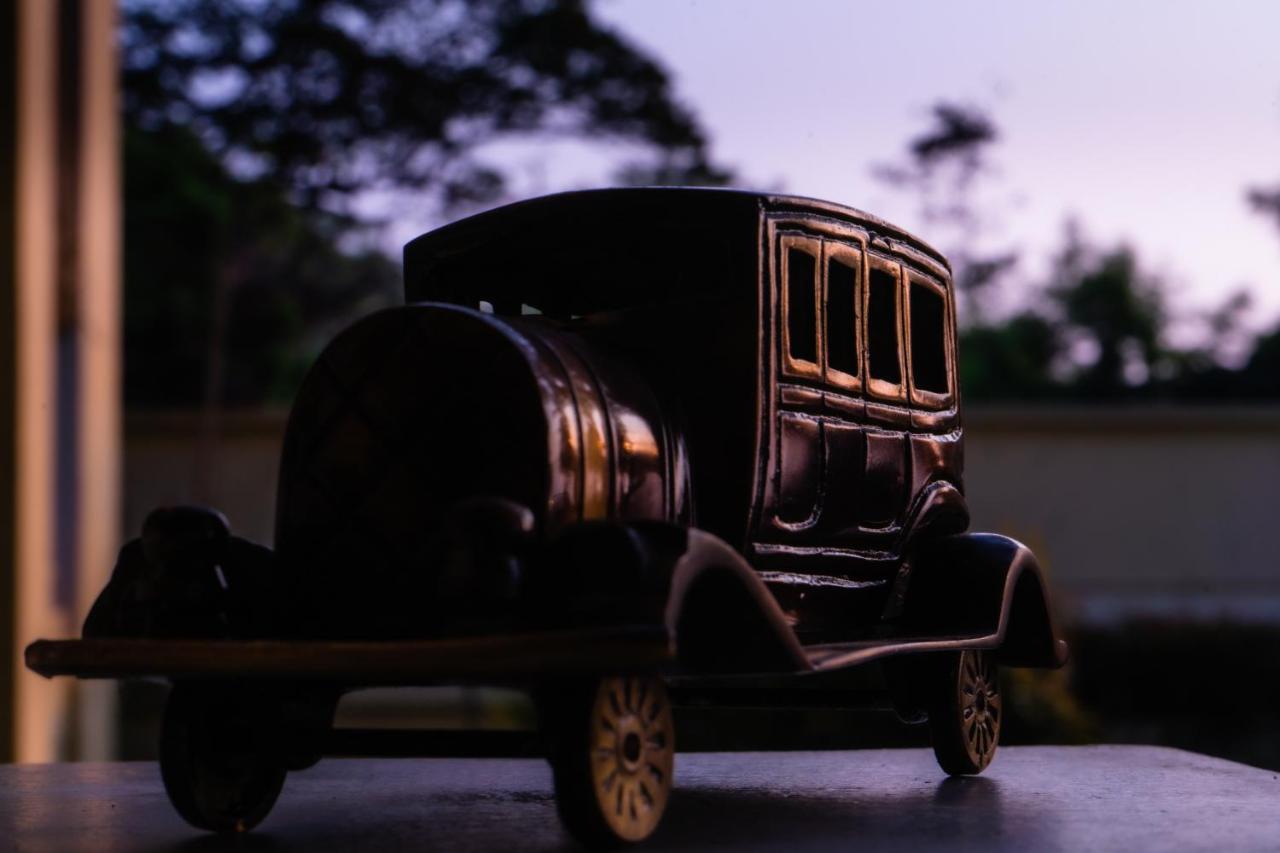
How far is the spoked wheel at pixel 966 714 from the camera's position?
3721 millimetres

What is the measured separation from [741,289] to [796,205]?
27cm

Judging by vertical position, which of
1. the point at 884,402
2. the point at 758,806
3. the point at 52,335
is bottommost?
the point at 758,806

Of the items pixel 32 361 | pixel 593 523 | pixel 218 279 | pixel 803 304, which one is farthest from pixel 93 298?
pixel 218 279

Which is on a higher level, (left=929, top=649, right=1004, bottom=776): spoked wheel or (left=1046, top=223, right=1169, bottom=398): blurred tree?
(left=1046, top=223, right=1169, bottom=398): blurred tree

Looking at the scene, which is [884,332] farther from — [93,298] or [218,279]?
[218,279]

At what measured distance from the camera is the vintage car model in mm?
2621

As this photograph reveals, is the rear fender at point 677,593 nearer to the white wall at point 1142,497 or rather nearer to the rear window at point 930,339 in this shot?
the rear window at point 930,339

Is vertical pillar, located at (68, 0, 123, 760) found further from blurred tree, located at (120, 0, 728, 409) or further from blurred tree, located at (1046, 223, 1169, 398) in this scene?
blurred tree, located at (1046, 223, 1169, 398)

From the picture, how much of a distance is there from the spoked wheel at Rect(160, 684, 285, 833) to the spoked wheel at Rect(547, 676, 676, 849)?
76 cm

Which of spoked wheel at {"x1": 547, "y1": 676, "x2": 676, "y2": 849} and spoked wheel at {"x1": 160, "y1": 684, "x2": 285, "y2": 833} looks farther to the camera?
spoked wheel at {"x1": 160, "y1": 684, "x2": 285, "y2": 833}

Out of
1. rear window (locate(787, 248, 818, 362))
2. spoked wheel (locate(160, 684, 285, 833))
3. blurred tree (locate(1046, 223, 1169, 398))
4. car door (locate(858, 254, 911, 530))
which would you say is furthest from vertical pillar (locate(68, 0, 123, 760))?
blurred tree (locate(1046, 223, 1169, 398))

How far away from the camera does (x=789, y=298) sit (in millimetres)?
3355

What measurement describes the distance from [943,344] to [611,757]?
173cm

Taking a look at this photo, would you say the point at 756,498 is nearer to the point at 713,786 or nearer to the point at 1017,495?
the point at 713,786
